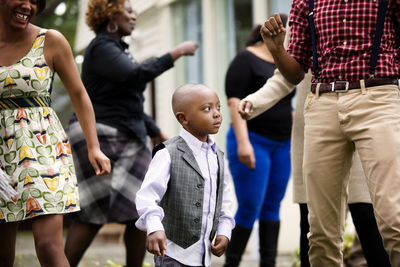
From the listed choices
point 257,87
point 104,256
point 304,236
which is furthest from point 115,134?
point 104,256

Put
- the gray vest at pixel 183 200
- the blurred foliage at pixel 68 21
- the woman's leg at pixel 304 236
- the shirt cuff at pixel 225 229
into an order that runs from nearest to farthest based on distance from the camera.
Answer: the gray vest at pixel 183 200 → the shirt cuff at pixel 225 229 → the woman's leg at pixel 304 236 → the blurred foliage at pixel 68 21

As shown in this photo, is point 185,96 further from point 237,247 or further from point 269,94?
point 237,247

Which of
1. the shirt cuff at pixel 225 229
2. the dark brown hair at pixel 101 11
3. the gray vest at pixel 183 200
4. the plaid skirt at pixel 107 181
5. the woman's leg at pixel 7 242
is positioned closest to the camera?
the gray vest at pixel 183 200

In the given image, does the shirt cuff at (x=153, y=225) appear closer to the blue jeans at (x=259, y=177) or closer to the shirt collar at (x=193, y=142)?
the shirt collar at (x=193, y=142)

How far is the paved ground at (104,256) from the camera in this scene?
7.28 metres

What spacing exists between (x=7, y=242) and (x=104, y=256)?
474cm

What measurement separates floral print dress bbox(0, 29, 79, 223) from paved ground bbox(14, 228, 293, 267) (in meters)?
2.43

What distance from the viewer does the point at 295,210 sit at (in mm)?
8312

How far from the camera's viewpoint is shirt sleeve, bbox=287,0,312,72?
3969 millimetres

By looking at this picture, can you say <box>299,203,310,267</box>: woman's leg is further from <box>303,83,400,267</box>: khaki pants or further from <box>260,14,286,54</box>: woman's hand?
<box>260,14,286,54</box>: woman's hand

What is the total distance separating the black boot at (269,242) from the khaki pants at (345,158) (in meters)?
1.61

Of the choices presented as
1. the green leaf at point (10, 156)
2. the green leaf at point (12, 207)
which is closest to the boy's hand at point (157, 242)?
the green leaf at point (12, 207)

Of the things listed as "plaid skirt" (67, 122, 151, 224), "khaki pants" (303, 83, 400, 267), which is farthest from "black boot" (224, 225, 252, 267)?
"khaki pants" (303, 83, 400, 267)

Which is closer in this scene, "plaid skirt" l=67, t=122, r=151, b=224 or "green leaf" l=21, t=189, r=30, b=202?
"green leaf" l=21, t=189, r=30, b=202
